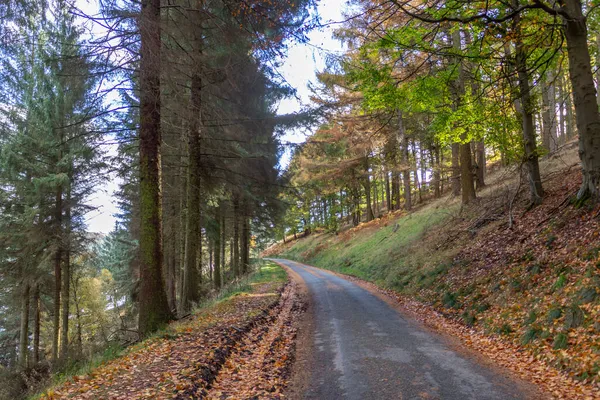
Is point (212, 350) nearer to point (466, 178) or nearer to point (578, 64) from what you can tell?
point (578, 64)

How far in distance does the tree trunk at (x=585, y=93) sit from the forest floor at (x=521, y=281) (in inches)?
34.8

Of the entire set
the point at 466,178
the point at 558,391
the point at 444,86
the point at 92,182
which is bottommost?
the point at 558,391

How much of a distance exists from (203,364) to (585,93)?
955cm

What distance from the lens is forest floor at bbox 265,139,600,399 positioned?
5.37 m

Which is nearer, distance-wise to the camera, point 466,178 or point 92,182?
point 466,178

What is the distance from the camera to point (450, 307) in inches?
367

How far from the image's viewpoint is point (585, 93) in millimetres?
8102

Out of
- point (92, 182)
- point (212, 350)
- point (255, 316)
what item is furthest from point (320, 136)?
point (212, 350)

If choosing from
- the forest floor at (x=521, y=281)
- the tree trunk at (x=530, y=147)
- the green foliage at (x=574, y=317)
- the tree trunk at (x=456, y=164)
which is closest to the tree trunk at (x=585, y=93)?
the forest floor at (x=521, y=281)

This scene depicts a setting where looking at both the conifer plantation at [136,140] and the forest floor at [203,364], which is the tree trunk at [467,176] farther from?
the forest floor at [203,364]

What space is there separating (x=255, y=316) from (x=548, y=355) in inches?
237

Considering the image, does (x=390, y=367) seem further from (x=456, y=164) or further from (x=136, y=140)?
(x=456, y=164)

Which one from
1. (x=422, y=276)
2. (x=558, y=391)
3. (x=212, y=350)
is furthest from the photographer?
(x=422, y=276)

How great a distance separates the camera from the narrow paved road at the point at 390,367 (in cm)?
468
